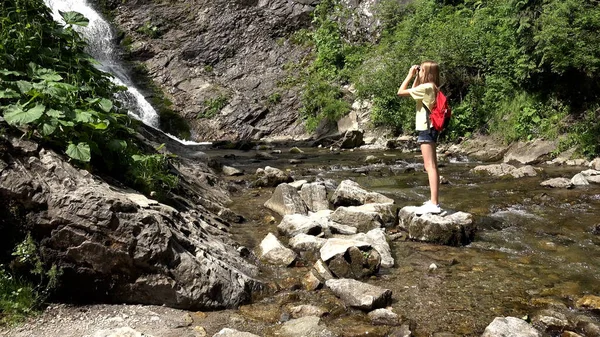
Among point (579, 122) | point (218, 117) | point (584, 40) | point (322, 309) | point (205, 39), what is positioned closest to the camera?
point (322, 309)

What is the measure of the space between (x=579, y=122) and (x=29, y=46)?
1443cm

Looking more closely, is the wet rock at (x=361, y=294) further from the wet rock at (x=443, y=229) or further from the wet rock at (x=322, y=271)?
the wet rock at (x=443, y=229)

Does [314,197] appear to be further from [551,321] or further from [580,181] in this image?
[580,181]

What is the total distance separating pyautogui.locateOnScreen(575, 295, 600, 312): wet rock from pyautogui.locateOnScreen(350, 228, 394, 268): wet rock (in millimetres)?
1750

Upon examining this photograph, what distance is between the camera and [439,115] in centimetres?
560

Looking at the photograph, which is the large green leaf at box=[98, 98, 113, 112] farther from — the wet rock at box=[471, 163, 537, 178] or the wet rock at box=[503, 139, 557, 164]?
the wet rock at box=[503, 139, 557, 164]

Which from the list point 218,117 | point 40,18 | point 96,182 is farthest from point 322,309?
point 218,117

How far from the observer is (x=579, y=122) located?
13.3 m

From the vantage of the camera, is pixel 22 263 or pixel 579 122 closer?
pixel 22 263

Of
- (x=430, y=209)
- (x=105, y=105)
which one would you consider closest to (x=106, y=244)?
(x=105, y=105)

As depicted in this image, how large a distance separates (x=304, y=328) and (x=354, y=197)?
420 centimetres

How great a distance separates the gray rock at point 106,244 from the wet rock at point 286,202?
113 inches

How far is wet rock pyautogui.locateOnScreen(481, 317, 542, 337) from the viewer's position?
10.3 feet

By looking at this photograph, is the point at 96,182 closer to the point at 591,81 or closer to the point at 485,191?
the point at 485,191
